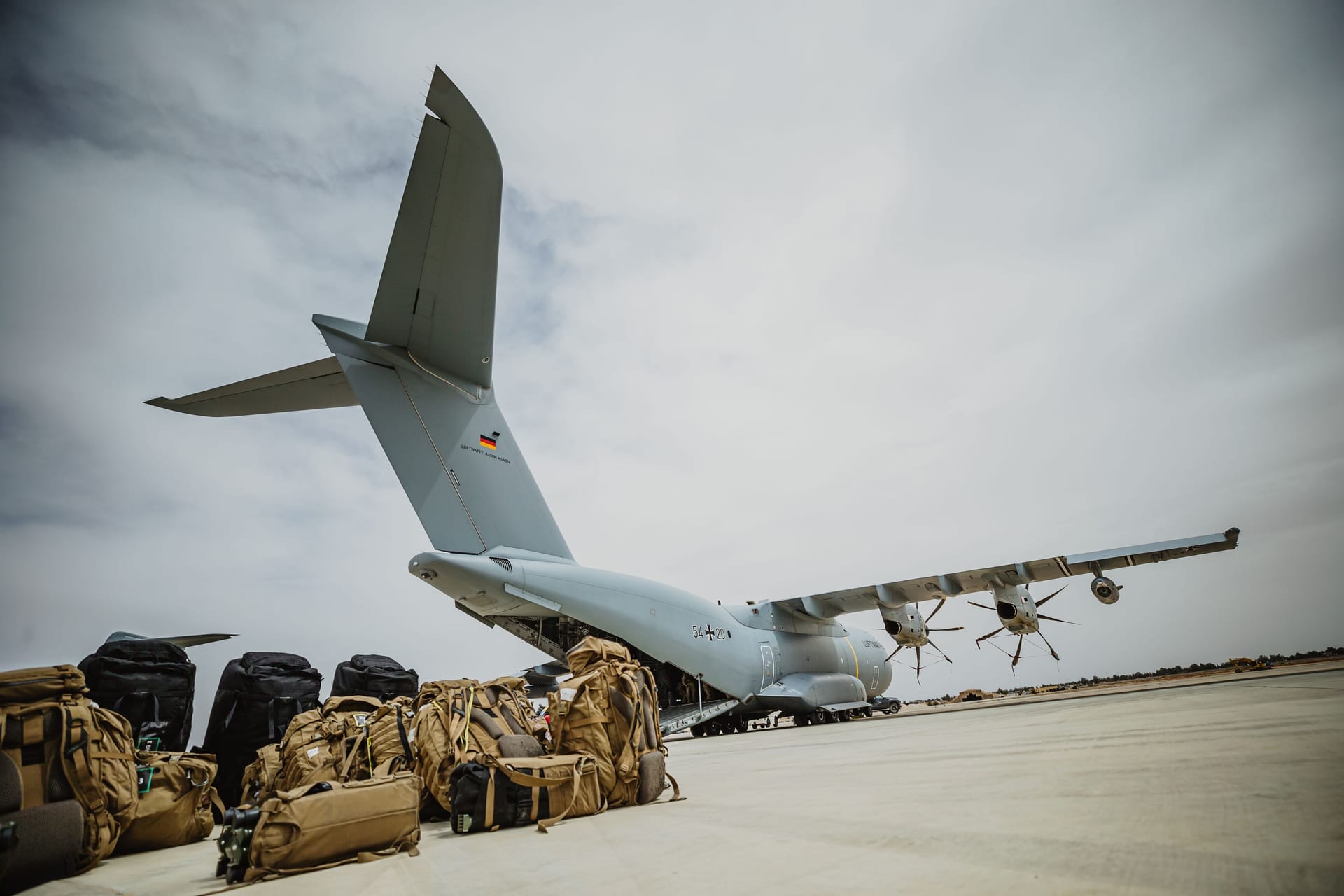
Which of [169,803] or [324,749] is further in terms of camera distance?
[324,749]

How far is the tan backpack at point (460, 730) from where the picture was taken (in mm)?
3809

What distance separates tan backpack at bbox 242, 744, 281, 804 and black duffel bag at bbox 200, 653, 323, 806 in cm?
92

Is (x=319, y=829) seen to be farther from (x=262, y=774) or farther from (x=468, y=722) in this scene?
(x=262, y=774)

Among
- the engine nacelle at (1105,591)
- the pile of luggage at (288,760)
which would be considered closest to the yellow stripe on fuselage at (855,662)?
the engine nacelle at (1105,591)

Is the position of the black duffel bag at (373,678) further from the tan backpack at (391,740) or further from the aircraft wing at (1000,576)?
the aircraft wing at (1000,576)

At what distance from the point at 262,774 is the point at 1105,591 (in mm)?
12876

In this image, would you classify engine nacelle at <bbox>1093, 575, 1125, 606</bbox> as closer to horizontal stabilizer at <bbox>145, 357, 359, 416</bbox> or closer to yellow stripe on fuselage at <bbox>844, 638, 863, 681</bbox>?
yellow stripe on fuselage at <bbox>844, 638, 863, 681</bbox>

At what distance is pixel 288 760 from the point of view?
13.5 ft

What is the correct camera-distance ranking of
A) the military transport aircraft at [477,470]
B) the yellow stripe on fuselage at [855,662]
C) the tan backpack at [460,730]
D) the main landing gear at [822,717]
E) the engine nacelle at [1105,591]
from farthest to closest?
the yellow stripe on fuselage at [855,662] → the main landing gear at [822,717] → the engine nacelle at [1105,591] → the military transport aircraft at [477,470] → the tan backpack at [460,730]

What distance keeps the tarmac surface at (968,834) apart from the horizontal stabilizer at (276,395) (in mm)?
4995

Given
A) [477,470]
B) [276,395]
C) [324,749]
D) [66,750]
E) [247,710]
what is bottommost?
[324,749]

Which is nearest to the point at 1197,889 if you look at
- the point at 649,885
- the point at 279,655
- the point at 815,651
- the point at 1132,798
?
the point at 1132,798

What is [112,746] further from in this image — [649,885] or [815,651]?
[815,651]

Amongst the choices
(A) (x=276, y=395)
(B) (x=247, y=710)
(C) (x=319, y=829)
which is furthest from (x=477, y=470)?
(C) (x=319, y=829)
